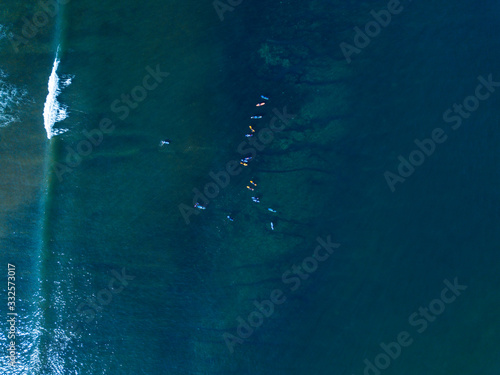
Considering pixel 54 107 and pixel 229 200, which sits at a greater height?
pixel 229 200

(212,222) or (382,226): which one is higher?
(382,226)

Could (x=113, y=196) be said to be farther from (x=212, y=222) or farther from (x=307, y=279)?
(x=307, y=279)

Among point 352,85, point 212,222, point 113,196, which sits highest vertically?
point 352,85

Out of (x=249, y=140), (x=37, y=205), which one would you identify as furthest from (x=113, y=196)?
(x=249, y=140)
